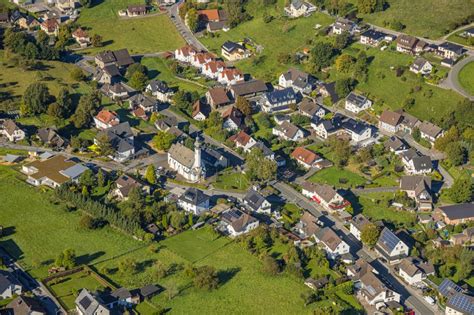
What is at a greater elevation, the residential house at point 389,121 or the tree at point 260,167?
the tree at point 260,167

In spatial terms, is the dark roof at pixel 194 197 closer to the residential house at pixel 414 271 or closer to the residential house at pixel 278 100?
the residential house at pixel 414 271

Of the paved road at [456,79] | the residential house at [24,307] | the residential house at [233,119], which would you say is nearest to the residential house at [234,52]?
the residential house at [233,119]

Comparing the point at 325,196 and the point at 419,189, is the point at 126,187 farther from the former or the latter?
the point at 419,189

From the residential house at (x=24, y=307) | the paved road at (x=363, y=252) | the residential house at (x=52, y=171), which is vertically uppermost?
the residential house at (x=24, y=307)

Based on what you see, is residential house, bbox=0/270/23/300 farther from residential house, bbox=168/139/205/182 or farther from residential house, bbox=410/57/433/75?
residential house, bbox=410/57/433/75

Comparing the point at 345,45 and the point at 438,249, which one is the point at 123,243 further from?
the point at 345,45

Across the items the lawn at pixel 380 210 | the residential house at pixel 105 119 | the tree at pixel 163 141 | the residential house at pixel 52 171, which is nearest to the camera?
the lawn at pixel 380 210
